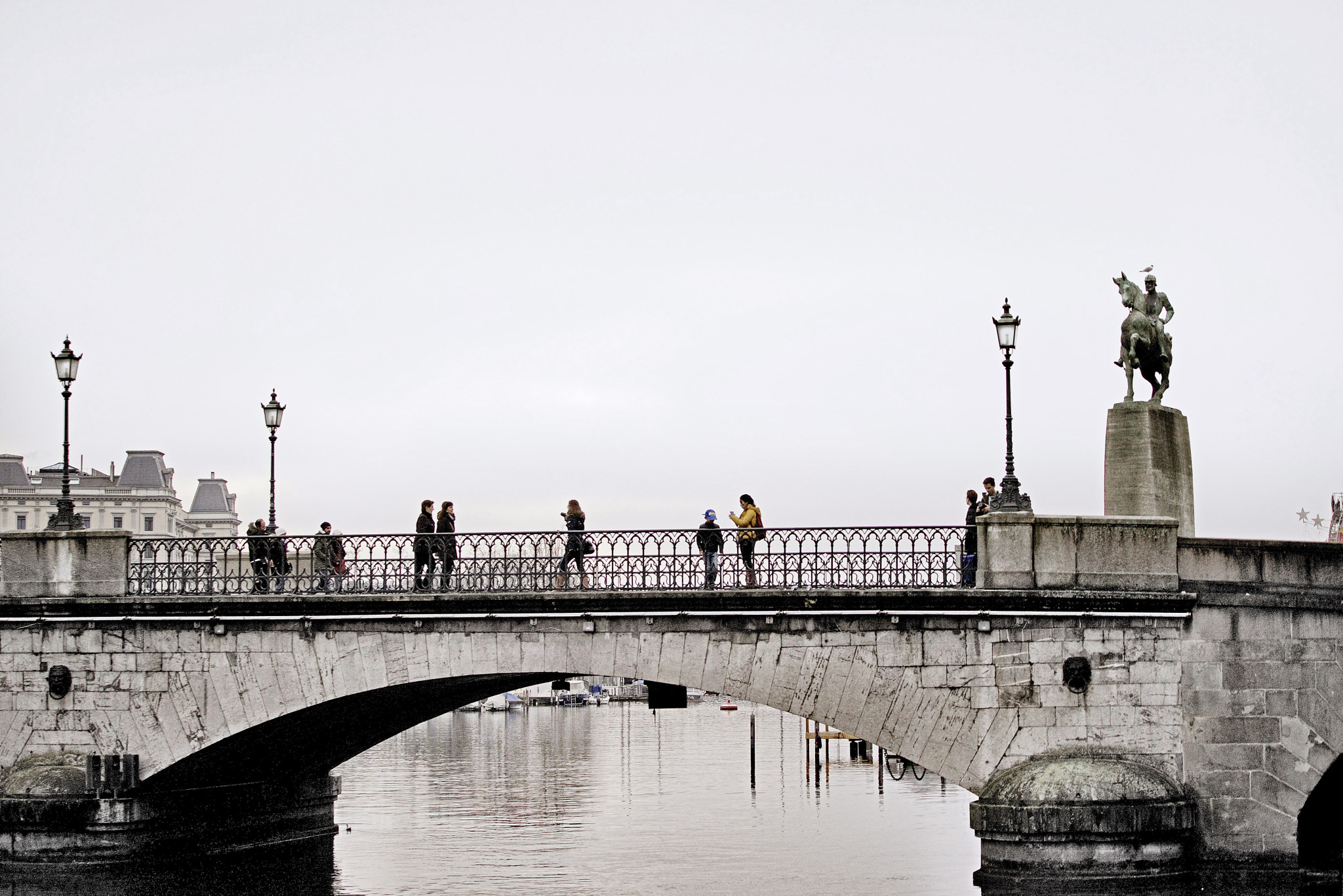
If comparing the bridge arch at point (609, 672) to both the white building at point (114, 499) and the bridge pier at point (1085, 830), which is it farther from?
the white building at point (114, 499)

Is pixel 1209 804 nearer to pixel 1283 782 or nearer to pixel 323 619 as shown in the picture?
pixel 1283 782

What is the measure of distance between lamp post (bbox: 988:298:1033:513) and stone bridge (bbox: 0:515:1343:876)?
250 millimetres

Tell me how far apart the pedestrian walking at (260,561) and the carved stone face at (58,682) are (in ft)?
9.57

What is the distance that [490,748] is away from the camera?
6738 cm

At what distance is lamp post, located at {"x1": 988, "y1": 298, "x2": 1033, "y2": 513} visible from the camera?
2242cm

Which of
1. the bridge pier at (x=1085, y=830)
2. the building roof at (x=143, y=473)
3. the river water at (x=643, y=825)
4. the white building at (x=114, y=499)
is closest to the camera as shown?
the bridge pier at (x=1085, y=830)

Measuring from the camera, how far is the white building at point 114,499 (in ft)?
285

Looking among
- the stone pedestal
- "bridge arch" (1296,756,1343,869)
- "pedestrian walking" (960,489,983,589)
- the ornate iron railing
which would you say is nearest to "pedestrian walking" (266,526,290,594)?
A: the ornate iron railing

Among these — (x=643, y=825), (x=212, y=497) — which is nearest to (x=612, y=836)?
(x=643, y=825)

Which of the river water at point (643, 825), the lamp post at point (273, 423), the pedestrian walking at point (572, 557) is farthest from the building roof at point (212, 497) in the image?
the pedestrian walking at point (572, 557)

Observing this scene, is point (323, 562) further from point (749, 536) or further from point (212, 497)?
point (212, 497)

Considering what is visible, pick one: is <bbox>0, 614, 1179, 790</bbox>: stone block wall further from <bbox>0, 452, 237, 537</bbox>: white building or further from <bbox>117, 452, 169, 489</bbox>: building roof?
<bbox>117, 452, 169, 489</bbox>: building roof

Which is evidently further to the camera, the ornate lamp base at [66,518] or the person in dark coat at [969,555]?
the ornate lamp base at [66,518]

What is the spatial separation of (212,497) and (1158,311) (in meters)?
92.7
